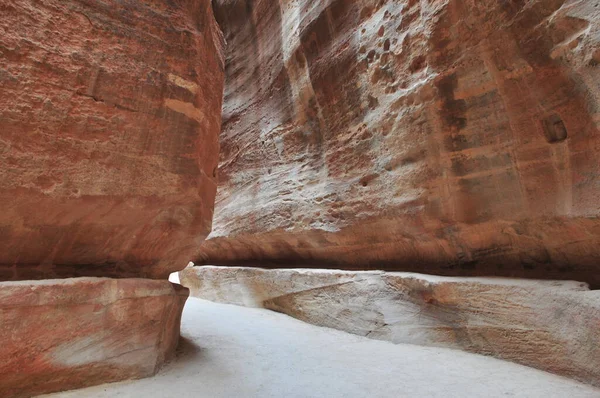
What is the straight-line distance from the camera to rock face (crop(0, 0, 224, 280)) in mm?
2271

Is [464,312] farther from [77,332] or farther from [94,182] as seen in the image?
[94,182]

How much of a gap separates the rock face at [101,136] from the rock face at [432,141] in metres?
2.35

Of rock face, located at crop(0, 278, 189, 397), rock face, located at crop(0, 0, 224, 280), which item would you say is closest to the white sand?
rock face, located at crop(0, 278, 189, 397)

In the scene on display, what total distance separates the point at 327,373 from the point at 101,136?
109 inches

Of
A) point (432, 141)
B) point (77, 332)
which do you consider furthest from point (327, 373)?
point (432, 141)

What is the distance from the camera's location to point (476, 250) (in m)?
3.76

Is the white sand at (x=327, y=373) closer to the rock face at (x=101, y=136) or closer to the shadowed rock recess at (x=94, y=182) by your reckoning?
the shadowed rock recess at (x=94, y=182)

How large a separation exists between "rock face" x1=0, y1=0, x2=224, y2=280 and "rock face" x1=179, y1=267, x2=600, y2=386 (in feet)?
7.42

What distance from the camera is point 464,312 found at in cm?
340

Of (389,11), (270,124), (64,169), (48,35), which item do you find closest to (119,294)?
(64,169)

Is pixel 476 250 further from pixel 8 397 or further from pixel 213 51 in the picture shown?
pixel 8 397

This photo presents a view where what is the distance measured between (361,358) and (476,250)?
70.5 inches

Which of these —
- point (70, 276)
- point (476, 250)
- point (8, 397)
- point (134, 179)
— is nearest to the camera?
point (8, 397)

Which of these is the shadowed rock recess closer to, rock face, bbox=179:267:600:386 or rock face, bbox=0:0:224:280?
rock face, bbox=0:0:224:280
